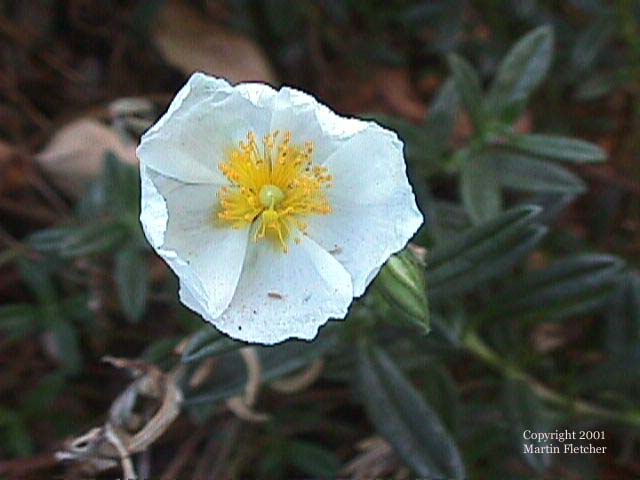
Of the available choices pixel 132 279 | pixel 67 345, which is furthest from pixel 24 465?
pixel 132 279

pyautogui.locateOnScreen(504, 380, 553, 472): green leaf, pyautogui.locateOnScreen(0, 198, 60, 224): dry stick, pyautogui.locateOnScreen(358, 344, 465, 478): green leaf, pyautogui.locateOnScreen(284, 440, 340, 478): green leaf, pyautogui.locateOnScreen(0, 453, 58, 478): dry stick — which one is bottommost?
pyautogui.locateOnScreen(284, 440, 340, 478): green leaf

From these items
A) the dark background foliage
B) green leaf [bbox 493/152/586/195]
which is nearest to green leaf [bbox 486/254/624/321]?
the dark background foliage

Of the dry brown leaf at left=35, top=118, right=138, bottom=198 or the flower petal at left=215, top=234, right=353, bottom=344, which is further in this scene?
the dry brown leaf at left=35, top=118, right=138, bottom=198

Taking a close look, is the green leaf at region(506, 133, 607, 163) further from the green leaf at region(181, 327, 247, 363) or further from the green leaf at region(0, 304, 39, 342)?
the green leaf at region(0, 304, 39, 342)

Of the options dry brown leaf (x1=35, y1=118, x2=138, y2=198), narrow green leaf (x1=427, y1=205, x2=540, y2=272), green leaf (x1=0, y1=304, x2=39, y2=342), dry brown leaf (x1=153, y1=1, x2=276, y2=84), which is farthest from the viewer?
dry brown leaf (x1=153, y1=1, x2=276, y2=84)

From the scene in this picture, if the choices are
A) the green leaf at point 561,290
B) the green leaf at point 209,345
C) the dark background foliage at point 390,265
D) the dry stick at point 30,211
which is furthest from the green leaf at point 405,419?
the dry stick at point 30,211
